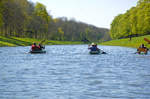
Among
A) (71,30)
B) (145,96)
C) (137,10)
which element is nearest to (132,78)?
(145,96)

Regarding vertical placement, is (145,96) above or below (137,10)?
below

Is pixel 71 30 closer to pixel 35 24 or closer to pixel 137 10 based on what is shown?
pixel 35 24

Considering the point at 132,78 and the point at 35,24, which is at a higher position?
the point at 35,24

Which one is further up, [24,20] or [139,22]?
[24,20]

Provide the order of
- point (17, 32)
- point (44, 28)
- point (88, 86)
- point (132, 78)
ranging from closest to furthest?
point (88, 86) → point (132, 78) → point (17, 32) → point (44, 28)

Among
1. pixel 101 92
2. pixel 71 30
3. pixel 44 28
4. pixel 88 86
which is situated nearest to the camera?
pixel 101 92

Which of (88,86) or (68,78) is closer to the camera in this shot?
(88,86)

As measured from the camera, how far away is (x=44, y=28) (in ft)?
398

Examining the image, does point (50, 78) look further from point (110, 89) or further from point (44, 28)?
point (44, 28)

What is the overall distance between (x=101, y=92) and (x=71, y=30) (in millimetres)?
173100

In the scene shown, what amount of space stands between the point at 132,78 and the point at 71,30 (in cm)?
16867

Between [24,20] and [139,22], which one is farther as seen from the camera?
[24,20]

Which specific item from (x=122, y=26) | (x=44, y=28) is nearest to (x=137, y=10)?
(x=122, y=26)

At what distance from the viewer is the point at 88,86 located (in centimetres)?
1608
